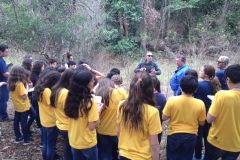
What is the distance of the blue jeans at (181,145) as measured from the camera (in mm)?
3068

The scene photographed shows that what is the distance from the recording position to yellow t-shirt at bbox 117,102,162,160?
2.36 metres

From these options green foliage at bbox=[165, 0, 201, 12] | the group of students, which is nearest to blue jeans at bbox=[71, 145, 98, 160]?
the group of students

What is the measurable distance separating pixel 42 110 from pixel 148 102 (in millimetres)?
2094

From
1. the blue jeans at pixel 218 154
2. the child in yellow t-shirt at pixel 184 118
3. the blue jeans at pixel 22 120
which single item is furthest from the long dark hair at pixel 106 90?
the blue jeans at pixel 22 120

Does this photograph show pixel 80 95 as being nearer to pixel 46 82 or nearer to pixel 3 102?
pixel 46 82

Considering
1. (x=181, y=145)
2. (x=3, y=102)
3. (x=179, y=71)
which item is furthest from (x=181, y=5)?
(x=181, y=145)

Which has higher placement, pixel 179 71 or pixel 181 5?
pixel 181 5

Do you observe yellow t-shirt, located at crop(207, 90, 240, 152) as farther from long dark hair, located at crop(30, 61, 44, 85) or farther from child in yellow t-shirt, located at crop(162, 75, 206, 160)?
long dark hair, located at crop(30, 61, 44, 85)

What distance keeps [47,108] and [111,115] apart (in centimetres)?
109

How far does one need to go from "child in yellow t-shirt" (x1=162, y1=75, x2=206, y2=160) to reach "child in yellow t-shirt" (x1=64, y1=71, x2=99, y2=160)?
963 millimetres

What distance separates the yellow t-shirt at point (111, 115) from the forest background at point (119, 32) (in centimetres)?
145

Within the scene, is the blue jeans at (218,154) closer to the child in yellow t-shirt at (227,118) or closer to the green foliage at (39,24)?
the child in yellow t-shirt at (227,118)

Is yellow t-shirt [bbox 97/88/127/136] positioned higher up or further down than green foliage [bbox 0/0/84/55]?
further down

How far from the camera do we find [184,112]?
2.97m
